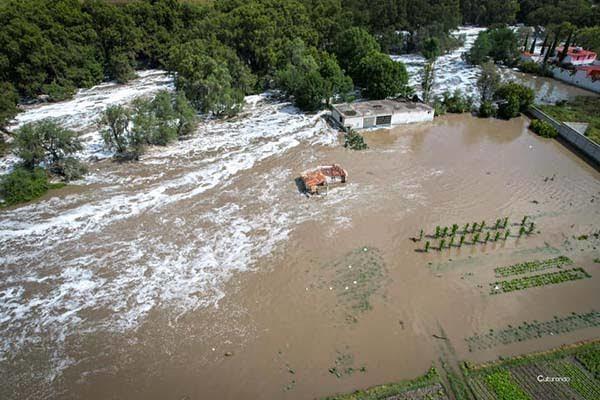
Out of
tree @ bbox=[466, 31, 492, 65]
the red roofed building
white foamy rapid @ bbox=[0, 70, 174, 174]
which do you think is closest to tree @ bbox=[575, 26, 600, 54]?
the red roofed building

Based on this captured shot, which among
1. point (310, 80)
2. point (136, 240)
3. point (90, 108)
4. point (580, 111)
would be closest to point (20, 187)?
point (136, 240)

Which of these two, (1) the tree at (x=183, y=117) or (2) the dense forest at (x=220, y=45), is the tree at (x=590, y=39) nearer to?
(2) the dense forest at (x=220, y=45)

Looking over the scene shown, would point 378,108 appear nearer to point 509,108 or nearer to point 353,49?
point 509,108

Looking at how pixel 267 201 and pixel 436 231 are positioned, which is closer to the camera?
pixel 436 231

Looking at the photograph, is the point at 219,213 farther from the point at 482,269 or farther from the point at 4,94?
the point at 4,94

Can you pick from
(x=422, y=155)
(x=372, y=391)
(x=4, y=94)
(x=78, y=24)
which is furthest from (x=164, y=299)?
(x=78, y=24)

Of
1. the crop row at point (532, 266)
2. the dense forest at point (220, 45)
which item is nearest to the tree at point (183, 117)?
the dense forest at point (220, 45)

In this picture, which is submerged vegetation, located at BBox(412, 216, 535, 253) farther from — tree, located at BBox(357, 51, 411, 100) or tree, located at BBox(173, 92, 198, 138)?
tree, located at BBox(173, 92, 198, 138)
